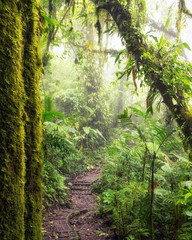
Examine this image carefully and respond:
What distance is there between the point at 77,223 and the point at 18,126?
3628 mm

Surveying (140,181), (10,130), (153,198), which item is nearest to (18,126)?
(10,130)

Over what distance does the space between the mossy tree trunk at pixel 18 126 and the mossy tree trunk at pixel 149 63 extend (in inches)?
74.9

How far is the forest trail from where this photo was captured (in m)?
3.25

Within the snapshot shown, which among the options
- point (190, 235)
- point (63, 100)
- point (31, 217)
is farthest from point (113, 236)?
point (63, 100)

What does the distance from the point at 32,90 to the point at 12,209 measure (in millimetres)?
957

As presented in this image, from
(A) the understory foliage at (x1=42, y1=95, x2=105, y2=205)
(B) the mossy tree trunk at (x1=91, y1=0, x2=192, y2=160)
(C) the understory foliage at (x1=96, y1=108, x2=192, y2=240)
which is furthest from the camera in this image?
(A) the understory foliage at (x1=42, y1=95, x2=105, y2=205)

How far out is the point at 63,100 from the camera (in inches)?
477

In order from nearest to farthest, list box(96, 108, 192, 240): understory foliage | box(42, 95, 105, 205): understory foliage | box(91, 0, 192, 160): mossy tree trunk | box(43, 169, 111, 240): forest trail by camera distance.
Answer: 1. box(96, 108, 192, 240): understory foliage
2. box(91, 0, 192, 160): mossy tree trunk
3. box(42, 95, 105, 205): understory foliage
4. box(43, 169, 111, 240): forest trail

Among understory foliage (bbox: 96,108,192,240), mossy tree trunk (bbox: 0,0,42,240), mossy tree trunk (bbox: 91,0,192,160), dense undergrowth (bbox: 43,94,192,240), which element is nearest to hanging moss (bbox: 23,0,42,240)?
mossy tree trunk (bbox: 0,0,42,240)

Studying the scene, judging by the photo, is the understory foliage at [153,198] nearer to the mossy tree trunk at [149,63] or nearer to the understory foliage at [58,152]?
the mossy tree trunk at [149,63]

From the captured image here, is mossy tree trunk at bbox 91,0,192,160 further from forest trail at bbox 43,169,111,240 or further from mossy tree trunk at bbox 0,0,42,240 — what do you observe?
forest trail at bbox 43,169,111,240

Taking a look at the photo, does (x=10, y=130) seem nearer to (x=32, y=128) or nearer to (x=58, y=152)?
(x=32, y=128)

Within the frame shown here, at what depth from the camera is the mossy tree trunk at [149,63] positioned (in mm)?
2814

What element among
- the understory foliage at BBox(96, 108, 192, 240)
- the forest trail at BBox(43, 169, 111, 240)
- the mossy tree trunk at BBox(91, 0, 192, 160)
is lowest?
the forest trail at BBox(43, 169, 111, 240)
